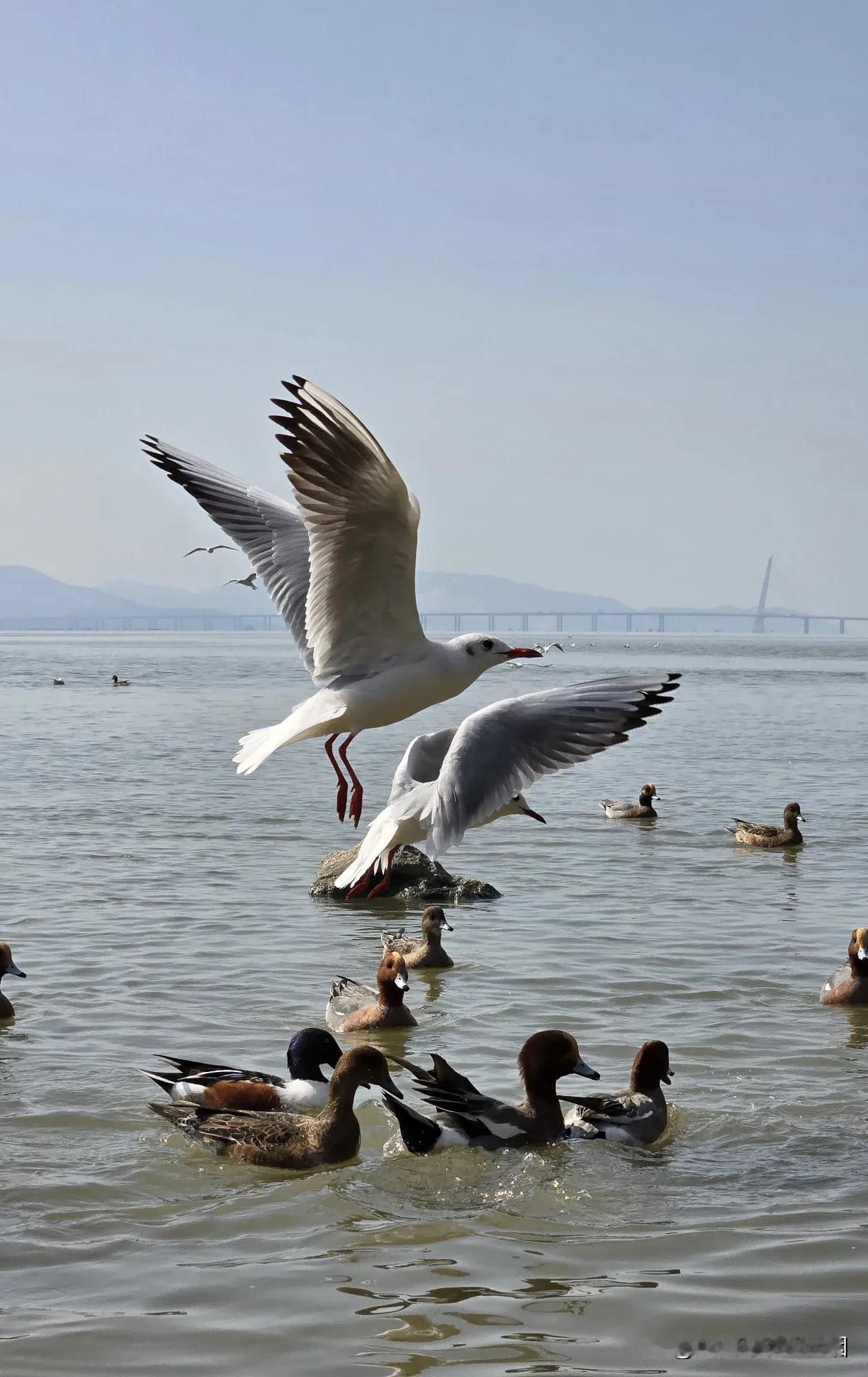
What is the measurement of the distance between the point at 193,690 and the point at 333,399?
44.1 metres

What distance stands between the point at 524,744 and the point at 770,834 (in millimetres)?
8260

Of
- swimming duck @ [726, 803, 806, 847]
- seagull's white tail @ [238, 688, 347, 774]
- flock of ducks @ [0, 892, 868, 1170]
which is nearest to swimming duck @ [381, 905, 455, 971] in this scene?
seagull's white tail @ [238, 688, 347, 774]

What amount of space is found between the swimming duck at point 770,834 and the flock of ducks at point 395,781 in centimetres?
604

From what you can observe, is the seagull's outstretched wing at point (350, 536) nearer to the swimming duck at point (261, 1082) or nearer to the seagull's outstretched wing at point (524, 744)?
the seagull's outstretched wing at point (524, 744)

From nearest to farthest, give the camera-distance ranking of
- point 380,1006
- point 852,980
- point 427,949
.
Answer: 1. point 380,1006
2. point 852,980
3. point 427,949

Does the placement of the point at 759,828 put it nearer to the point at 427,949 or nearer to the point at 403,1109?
the point at 427,949

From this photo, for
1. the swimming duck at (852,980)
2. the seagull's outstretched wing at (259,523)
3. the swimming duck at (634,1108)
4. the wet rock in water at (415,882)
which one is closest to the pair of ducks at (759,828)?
the wet rock in water at (415,882)

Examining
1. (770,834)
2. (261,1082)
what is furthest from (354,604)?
(770,834)

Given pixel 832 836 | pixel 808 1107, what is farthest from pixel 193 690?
pixel 808 1107

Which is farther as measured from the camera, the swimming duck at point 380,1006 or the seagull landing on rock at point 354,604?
the swimming duck at point 380,1006

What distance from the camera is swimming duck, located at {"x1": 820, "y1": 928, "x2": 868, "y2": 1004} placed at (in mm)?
9086

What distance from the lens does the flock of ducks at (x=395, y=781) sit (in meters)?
6.64

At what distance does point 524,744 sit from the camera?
783 centimetres

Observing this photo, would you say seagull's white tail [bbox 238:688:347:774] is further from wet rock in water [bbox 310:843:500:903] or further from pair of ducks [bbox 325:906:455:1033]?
wet rock in water [bbox 310:843:500:903]
